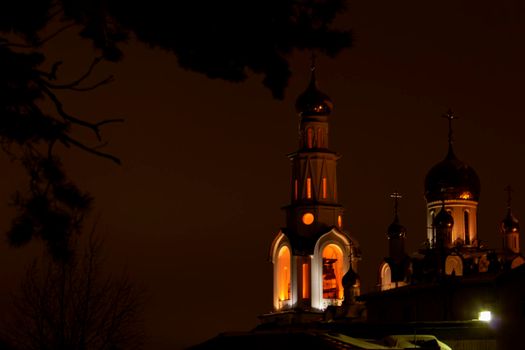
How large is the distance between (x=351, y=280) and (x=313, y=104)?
9.02m

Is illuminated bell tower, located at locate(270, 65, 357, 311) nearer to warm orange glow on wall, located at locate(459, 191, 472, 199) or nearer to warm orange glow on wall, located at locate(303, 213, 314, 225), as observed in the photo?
warm orange glow on wall, located at locate(303, 213, 314, 225)

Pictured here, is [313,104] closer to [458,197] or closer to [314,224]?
[314,224]

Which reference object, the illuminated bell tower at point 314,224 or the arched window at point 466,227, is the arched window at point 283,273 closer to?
the illuminated bell tower at point 314,224

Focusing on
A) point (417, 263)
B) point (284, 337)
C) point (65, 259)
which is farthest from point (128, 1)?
point (417, 263)

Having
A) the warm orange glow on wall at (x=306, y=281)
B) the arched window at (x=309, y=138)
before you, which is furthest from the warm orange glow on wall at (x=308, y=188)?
the warm orange glow on wall at (x=306, y=281)

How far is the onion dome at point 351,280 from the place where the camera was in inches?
2137

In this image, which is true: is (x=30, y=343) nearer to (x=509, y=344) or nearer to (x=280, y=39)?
(x=509, y=344)

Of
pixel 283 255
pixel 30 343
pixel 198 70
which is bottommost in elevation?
pixel 30 343

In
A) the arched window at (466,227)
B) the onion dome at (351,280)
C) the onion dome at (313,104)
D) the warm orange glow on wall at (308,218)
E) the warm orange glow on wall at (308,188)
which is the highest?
the onion dome at (313,104)

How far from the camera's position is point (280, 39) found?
32.9 ft

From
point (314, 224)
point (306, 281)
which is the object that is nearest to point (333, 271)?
point (306, 281)

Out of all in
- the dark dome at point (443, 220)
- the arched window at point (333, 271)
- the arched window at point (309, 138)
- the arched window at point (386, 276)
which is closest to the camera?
the dark dome at point (443, 220)

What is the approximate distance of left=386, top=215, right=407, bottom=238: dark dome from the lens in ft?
192

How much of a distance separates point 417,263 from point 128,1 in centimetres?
4486
